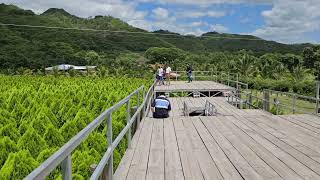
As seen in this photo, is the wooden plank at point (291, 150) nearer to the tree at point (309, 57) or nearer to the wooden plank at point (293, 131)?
the wooden plank at point (293, 131)

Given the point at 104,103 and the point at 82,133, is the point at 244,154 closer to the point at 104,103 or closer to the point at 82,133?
the point at 82,133

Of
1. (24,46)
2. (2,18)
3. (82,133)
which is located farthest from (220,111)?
(2,18)

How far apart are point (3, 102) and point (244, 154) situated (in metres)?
9.99

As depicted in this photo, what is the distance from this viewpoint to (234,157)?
5.90 m

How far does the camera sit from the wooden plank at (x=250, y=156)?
5035mm

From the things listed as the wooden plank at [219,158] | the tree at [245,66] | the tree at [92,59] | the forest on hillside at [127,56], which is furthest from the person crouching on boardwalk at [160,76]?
the tree at [92,59]

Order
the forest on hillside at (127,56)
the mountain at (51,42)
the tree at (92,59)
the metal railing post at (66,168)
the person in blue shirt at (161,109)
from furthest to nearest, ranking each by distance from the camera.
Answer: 1. the mountain at (51,42)
2. the tree at (92,59)
3. the forest on hillside at (127,56)
4. the person in blue shirt at (161,109)
5. the metal railing post at (66,168)

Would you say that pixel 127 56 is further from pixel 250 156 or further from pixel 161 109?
pixel 250 156

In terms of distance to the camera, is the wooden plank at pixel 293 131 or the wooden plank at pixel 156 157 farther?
the wooden plank at pixel 293 131

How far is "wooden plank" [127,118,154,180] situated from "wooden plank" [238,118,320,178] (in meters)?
2.02

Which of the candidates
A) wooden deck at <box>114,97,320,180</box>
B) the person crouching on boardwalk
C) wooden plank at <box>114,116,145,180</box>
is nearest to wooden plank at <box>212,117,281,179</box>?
wooden deck at <box>114,97,320,180</box>

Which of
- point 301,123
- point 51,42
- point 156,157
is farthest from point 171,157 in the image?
point 51,42

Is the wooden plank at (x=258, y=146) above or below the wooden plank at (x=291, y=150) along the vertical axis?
below

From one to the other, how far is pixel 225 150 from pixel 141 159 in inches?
58.0
